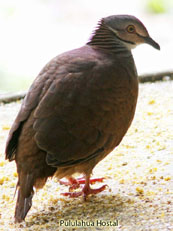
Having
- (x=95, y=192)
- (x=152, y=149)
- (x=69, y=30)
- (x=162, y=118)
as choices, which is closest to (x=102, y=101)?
(x=95, y=192)

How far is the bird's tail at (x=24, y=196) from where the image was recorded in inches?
139

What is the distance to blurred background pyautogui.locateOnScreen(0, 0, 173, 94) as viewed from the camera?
8.27 metres

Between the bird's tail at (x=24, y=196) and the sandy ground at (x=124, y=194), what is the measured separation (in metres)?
0.09

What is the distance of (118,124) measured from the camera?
3.77 metres

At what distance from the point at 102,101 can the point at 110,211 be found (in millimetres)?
697

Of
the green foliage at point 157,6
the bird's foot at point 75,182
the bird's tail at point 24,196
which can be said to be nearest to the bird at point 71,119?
the bird's tail at point 24,196

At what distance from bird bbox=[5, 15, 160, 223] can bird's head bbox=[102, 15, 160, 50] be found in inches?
9.4

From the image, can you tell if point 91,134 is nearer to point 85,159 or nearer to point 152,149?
point 85,159

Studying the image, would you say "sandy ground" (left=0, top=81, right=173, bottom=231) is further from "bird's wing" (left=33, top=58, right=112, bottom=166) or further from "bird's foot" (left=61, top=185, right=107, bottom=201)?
"bird's wing" (left=33, top=58, right=112, bottom=166)

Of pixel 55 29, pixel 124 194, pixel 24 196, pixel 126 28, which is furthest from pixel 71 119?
pixel 55 29

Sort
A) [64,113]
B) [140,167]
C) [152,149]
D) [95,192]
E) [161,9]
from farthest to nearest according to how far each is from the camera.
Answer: [161,9] < [152,149] < [140,167] < [95,192] < [64,113]

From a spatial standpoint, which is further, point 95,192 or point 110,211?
point 95,192

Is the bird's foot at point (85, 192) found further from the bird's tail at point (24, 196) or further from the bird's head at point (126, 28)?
the bird's head at point (126, 28)

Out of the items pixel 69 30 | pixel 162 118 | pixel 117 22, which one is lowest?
pixel 69 30
